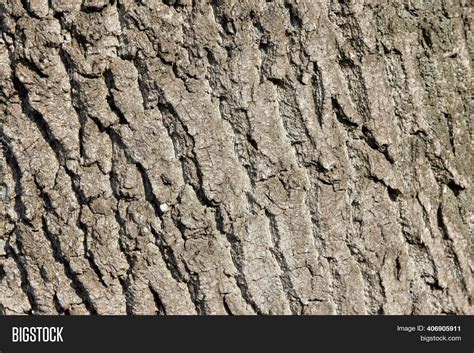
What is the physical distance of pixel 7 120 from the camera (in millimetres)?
2045

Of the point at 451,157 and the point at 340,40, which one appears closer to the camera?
the point at 340,40

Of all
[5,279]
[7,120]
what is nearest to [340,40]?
[7,120]

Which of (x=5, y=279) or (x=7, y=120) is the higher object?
(x=7, y=120)

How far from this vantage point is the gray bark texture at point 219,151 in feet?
6.61

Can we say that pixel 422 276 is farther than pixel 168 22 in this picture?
Yes

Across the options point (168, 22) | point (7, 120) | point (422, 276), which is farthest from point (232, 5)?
point (422, 276)

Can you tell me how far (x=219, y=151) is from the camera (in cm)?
205

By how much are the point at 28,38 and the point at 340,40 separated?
96 cm

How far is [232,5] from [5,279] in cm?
114

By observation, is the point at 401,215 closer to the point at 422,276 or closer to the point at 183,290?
the point at 422,276

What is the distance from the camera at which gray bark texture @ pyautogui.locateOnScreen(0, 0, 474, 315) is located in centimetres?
202
